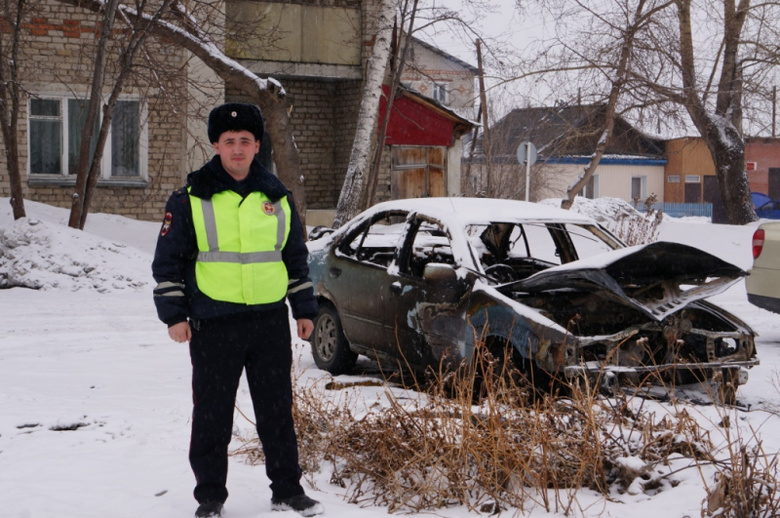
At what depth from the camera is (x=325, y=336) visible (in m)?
8.41

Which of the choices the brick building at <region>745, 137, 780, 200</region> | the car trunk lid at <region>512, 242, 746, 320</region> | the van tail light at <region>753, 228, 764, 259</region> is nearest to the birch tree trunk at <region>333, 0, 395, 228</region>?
the van tail light at <region>753, 228, 764, 259</region>

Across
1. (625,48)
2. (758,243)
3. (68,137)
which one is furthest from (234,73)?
(758,243)

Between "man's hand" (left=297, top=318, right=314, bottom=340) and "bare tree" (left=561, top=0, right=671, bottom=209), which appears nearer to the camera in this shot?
"man's hand" (left=297, top=318, right=314, bottom=340)

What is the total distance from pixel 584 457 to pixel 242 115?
2.11 m

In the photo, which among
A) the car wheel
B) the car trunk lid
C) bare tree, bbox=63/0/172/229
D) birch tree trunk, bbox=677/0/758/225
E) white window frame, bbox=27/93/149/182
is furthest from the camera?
birch tree trunk, bbox=677/0/758/225

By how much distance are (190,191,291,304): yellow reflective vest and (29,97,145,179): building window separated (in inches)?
676

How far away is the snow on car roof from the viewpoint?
7.18 meters

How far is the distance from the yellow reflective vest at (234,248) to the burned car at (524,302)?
4.25ft

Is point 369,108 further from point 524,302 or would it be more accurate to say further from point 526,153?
point 524,302

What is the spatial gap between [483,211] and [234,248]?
3.43 metres

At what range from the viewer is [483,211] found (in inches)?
288

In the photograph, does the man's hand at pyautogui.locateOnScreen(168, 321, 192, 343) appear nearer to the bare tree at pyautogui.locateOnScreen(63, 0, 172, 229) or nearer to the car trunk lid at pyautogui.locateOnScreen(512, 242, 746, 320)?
the car trunk lid at pyautogui.locateOnScreen(512, 242, 746, 320)

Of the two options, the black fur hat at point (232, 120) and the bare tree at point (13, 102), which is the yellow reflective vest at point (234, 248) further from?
the bare tree at point (13, 102)

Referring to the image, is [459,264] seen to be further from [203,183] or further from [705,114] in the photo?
[705,114]
